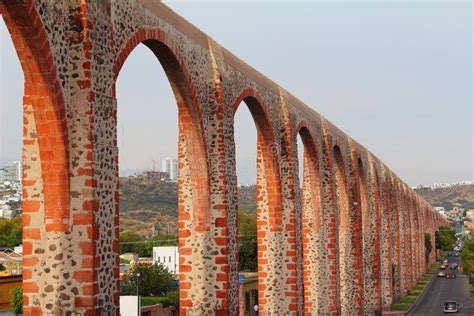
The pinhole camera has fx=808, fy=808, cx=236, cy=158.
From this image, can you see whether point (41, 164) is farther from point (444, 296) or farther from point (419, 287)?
point (419, 287)

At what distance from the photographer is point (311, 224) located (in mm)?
21797

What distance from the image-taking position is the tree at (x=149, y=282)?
37469 millimetres

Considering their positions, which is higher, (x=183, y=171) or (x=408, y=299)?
(x=183, y=171)

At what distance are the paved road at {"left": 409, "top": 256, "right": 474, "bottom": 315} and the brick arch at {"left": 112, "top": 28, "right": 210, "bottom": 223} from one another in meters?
24.9

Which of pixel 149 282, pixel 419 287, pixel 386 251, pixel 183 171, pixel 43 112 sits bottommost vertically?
pixel 419 287

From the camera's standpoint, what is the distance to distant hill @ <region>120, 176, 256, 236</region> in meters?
86.4

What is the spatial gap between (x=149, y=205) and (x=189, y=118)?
3090 inches

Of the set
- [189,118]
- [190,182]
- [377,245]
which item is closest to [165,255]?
[377,245]

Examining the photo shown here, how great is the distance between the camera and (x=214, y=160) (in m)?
13.8

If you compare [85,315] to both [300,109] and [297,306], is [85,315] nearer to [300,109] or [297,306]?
[297,306]

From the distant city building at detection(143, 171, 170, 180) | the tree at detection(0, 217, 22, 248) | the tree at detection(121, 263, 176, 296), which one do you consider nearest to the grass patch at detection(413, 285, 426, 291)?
the tree at detection(121, 263, 176, 296)

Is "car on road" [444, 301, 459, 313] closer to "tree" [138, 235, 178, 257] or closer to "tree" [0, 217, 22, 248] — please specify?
"tree" [138, 235, 178, 257]

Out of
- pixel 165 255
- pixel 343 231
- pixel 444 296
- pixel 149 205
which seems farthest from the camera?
pixel 149 205

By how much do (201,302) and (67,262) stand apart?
4789 millimetres
